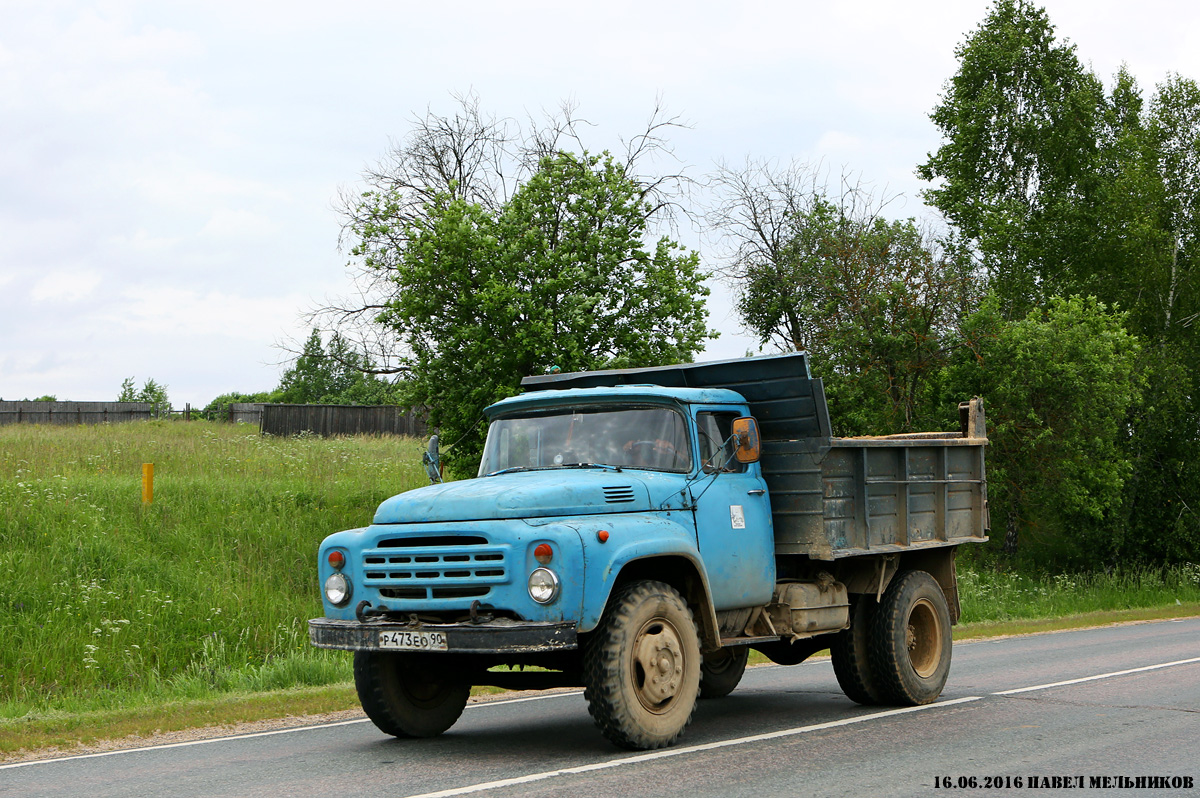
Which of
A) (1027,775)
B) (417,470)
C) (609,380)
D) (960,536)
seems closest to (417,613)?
(609,380)

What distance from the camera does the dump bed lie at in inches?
377

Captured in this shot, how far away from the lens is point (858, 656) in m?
10.5

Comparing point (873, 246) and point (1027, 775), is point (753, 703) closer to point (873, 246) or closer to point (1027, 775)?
point (1027, 775)

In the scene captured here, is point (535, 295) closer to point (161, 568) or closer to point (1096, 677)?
point (161, 568)

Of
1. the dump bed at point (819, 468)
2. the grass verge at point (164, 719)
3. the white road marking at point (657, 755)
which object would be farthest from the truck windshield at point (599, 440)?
the grass verge at point (164, 719)

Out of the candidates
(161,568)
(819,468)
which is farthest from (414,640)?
(161,568)

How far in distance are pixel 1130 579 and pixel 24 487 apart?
90.5ft

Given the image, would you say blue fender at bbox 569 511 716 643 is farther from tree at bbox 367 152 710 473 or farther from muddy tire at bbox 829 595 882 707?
tree at bbox 367 152 710 473

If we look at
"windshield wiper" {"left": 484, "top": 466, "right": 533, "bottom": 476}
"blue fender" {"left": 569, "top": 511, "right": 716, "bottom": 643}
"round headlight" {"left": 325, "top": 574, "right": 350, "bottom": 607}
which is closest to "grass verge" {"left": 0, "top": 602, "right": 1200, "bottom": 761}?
"round headlight" {"left": 325, "top": 574, "right": 350, "bottom": 607}

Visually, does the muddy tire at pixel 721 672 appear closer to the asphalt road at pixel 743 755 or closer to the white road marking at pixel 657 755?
the asphalt road at pixel 743 755

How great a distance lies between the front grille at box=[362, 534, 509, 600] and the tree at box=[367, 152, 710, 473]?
991 cm

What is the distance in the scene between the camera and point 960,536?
37.1ft

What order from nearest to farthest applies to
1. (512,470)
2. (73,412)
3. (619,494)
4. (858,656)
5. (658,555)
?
(658,555) < (619,494) < (512,470) < (858,656) < (73,412)

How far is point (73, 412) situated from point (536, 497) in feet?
137
